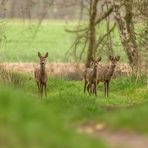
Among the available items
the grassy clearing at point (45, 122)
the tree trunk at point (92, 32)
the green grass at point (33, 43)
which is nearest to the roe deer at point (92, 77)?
the green grass at point (33, 43)

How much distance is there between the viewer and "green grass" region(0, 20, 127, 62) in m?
29.4

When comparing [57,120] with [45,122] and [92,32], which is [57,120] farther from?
[92,32]

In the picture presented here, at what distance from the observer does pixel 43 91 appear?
21500 millimetres

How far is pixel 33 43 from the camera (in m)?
47.3

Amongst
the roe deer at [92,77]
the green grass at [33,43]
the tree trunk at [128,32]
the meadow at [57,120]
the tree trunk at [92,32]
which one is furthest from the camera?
the green grass at [33,43]

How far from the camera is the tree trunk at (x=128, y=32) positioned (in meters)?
25.0

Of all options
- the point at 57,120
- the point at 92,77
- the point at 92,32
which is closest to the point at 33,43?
the point at 92,32

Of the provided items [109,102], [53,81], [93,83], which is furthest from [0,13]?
[109,102]

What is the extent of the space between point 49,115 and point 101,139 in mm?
860

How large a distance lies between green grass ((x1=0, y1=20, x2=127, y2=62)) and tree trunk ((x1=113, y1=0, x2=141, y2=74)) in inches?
47.8

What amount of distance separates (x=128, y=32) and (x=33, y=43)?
71.6ft

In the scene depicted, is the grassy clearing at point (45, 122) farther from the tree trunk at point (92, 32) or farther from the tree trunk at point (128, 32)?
the tree trunk at point (92, 32)

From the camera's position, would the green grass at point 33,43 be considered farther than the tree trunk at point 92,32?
Yes

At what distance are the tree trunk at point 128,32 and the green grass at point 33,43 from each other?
1213 mm
